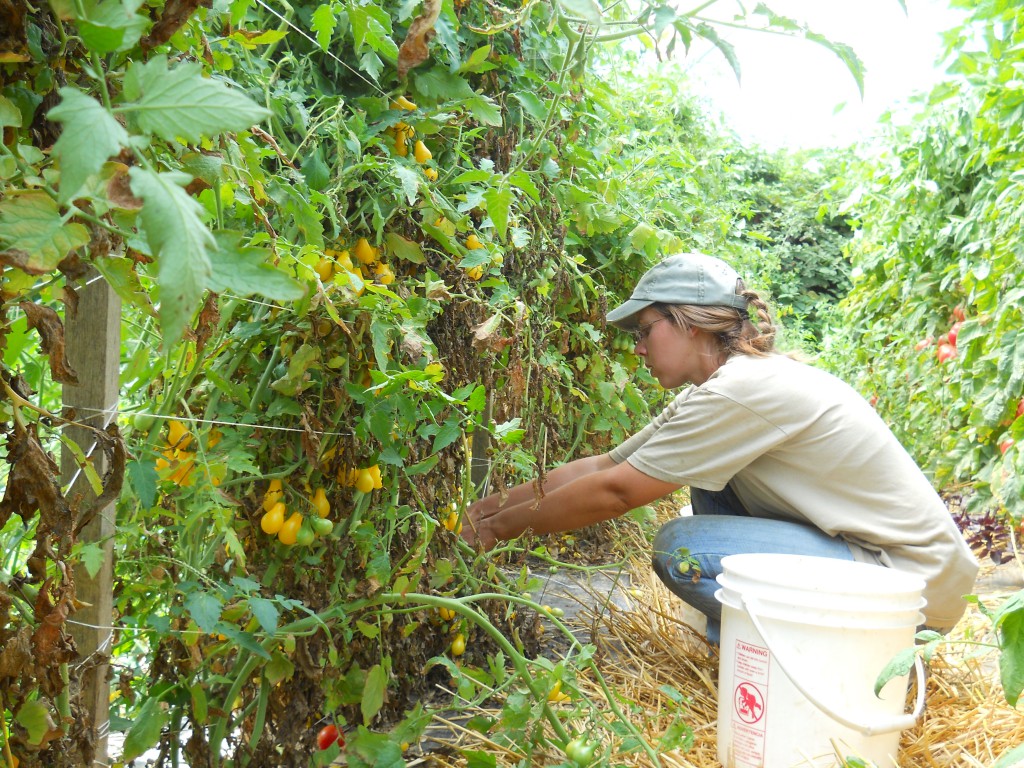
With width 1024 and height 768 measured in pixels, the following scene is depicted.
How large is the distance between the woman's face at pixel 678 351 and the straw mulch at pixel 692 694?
0.63 metres

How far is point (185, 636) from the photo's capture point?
4.04 ft

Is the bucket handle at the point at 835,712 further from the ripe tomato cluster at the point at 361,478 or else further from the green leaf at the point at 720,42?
the green leaf at the point at 720,42

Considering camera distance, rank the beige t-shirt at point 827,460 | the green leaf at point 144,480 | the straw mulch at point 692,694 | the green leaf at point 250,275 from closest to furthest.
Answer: the green leaf at point 250,275, the green leaf at point 144,480, the straw mulch at point 692,694, the beige t-shirt at point 827,460

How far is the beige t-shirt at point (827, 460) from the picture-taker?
203 cm

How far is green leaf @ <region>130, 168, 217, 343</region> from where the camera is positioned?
18.0 inches

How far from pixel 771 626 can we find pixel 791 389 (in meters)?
0.60

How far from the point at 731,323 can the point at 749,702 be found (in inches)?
39.5

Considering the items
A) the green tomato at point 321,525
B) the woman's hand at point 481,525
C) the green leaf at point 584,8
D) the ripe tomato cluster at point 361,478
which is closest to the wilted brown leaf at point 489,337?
the ripe tomato cluster at point 361,478

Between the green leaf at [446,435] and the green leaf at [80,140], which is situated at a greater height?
the green leaf at [80,140]

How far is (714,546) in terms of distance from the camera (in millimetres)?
2148

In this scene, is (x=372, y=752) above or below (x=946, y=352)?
above

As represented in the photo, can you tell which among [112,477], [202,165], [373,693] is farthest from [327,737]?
[202,165]

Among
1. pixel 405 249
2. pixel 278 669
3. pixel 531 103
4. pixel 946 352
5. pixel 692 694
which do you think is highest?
pixel 531 103

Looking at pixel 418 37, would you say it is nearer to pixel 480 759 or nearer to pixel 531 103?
pixel 531 103
